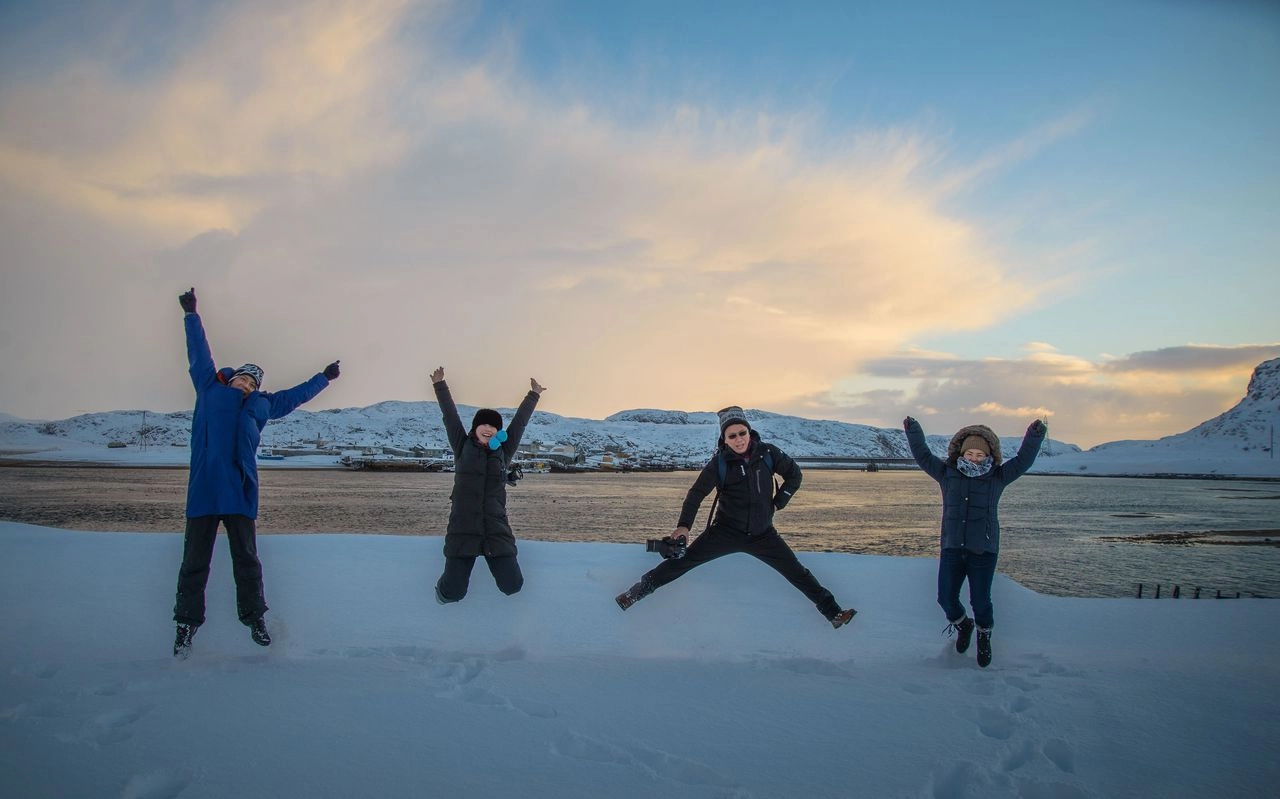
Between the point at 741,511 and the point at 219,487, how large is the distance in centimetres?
375

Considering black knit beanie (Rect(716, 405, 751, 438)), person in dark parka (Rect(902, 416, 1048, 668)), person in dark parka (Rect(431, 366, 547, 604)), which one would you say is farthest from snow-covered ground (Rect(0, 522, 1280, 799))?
black knit beanie (Rect(716, 405, 751, 438))

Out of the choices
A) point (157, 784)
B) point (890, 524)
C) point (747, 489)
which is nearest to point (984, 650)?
point (747, 489)

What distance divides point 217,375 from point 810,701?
183 inches

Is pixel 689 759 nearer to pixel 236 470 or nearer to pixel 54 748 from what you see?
pixel 54 748

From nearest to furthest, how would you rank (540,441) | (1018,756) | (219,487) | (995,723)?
(1018,756) < (995,723) < (219,487) < (540,441)

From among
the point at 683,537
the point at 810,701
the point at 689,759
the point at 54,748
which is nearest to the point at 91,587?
the point at 54,748

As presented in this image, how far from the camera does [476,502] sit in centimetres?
541

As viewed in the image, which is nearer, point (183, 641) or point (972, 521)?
point (183, 641)

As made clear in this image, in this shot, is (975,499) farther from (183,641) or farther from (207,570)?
(183,641)

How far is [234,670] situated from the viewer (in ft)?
13.7

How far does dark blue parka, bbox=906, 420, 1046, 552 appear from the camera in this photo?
193 inches

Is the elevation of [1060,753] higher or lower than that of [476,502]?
lower

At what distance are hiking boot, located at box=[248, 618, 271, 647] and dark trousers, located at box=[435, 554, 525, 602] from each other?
4.08 feet

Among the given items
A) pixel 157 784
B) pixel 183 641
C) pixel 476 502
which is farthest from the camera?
pixel 476 502
